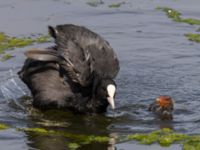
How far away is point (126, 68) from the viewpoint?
480 inches

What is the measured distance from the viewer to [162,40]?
44.2ft

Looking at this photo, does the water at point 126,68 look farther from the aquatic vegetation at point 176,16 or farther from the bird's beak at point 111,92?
the bird's beak at point 111,92

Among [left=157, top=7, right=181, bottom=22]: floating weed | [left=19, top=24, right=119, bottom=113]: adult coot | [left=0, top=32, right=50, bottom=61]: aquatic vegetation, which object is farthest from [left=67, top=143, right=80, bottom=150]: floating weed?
[left=157, top=7, right=181, bottom=22]: floating weed

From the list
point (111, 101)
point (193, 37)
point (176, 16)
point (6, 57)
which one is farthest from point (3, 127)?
point (176, 16)

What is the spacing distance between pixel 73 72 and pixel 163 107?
1280mm

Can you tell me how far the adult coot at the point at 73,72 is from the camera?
34.0 ft

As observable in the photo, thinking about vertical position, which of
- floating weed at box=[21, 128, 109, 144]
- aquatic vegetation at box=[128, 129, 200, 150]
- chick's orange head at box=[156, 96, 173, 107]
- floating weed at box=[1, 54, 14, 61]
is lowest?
floating weed at box=[21, 128, 109, 144]

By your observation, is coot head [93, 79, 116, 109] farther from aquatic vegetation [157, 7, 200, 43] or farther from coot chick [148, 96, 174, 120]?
aquatic vegetation [157, 7, 200, 43]

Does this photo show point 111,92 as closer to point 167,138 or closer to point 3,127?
point 167,138

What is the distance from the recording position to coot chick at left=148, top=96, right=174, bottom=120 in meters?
10.2

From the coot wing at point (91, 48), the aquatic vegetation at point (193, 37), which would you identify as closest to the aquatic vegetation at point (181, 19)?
the aquatic vegetation at point (193, 37)

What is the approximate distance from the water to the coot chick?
109mm

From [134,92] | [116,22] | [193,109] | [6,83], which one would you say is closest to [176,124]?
[193,109]

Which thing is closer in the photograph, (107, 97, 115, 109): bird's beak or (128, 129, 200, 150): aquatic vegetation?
(128, 129, 200, 150): aquatic vegetation
